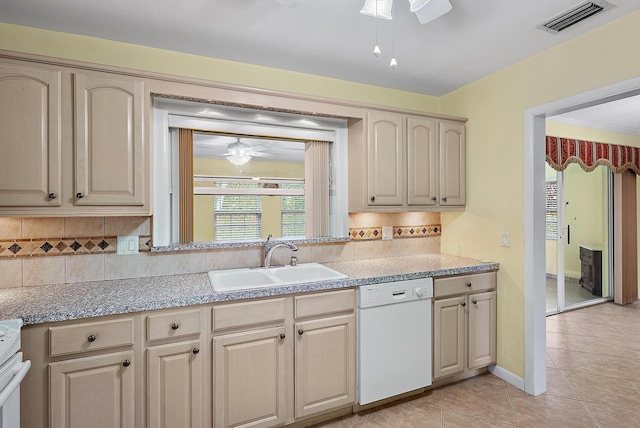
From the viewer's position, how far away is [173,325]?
173 centimetres

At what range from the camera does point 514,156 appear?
8.44ft

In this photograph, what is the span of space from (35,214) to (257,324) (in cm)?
132

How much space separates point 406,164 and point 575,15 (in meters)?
1.34

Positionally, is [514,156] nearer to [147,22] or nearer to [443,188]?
[443,188]

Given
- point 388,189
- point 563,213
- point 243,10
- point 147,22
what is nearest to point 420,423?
point 388,189

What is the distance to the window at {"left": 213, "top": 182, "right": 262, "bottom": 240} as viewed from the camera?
2496mm

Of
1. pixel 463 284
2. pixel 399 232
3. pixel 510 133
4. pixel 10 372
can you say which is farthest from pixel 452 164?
pixel 10 372

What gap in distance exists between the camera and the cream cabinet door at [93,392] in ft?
5.09

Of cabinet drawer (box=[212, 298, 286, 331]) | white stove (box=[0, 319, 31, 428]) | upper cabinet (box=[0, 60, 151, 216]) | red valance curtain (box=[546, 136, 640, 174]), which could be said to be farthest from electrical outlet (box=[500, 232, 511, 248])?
white stove (box=[0, 319, 31, 428])

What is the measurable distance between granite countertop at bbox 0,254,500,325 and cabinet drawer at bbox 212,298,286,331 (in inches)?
2.2

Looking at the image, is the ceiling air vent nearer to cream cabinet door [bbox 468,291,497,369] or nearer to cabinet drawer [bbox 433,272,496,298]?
cabinet drawer [bbox 433,272,496,298]

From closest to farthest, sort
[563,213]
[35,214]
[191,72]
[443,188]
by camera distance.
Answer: [35,214], [191,72], [443,188], [563,213]

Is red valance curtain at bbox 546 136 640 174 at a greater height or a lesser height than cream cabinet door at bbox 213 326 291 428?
greater

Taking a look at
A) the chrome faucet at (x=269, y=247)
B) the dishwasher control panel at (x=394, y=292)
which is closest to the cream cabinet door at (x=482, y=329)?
the dishwasher control panel at (x=394, y=292)
